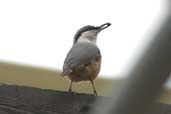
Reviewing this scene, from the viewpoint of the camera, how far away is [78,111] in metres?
1.68

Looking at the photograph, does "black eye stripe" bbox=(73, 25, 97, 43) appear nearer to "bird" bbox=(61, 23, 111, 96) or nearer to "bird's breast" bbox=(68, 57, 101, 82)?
"bird" bbox=(61, 23, 111, 96)

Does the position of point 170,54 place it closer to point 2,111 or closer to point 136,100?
point 136,100

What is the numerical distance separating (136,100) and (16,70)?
3.43 m

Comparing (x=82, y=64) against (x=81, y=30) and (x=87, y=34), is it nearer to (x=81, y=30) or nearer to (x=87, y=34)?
(x=87, y=34)

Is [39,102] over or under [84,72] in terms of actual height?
over

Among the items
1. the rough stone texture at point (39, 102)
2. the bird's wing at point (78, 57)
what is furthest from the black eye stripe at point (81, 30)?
the rough stone texture at point (39, 102)

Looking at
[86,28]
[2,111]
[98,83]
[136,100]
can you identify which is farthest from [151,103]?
[86,28]

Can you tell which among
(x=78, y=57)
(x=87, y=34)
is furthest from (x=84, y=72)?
(x=87, y=34)

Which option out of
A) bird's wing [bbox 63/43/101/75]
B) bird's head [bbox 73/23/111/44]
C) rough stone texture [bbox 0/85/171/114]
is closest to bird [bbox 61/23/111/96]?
bird's wing [bbox 63/43/101/75]

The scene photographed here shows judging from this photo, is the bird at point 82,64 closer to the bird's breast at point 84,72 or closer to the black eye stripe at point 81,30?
the bird's breast at point 84,72

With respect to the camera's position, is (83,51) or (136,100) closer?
(136,100)

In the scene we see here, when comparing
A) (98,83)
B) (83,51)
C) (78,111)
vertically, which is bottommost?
→ (98,83)

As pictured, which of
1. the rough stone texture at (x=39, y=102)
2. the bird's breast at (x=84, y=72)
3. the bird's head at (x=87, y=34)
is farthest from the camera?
the bird's head at (x=87, y=34)

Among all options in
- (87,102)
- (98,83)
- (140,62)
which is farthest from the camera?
(98,83)
